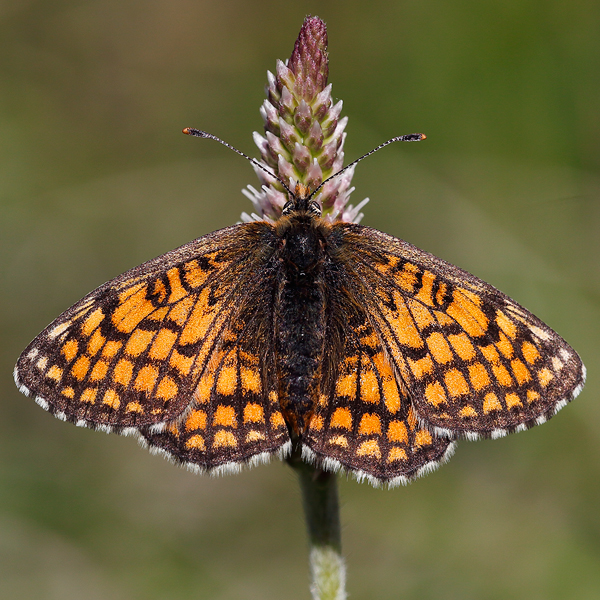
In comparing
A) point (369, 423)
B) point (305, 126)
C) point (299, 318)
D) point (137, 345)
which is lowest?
point (369, 423)

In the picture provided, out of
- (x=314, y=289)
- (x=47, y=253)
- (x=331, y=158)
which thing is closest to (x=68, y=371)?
(x=314, y=289)

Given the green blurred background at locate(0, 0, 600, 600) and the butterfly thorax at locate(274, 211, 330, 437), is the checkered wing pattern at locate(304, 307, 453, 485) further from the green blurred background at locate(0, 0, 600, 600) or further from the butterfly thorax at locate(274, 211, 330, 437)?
the green blurred background at locate(0, 0, 600, 600)

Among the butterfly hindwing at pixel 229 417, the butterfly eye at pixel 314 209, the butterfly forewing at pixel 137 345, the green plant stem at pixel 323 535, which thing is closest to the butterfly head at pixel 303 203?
the butterfly eye at pixel 314 209

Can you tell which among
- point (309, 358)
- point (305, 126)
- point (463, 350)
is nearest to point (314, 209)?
point (305, 126)

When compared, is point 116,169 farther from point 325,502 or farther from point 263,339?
point 325,502

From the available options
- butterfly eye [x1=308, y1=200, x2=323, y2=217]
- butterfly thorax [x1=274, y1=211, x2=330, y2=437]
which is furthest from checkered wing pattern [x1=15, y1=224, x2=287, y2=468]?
butterfly eye [x1=308, y1=200, x2=323, y2=217]

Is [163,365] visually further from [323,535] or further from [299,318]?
[323,535]

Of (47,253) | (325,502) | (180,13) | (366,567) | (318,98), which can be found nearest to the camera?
(325,502)
